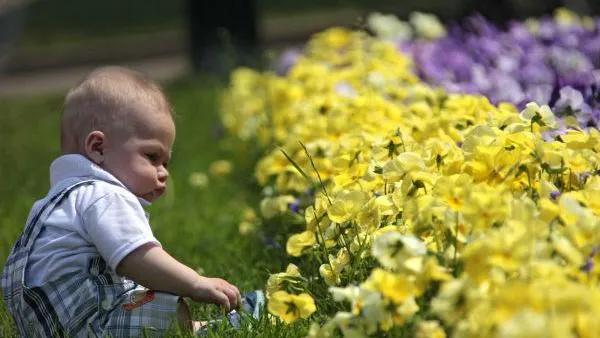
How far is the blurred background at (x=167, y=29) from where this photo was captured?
980cm

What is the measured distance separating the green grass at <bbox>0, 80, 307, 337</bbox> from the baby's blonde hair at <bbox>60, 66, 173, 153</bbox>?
61 centimetres

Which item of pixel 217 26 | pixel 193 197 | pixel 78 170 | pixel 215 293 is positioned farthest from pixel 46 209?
pixel 217 26

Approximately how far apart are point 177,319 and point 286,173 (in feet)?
3.83

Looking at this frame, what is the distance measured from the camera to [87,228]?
3053 mm

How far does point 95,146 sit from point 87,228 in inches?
10.4

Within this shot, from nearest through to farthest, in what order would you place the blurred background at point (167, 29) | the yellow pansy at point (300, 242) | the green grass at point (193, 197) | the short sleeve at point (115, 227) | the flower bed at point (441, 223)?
1. the flower bed at point (441, 223)
2. the short sleeve at point (115, 227)
3. the yellow pansy at point (300, 242)
4. the green grass at point (193, 197)
5. the blurred background at point (167, 29)

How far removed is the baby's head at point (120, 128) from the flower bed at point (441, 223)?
0.41m

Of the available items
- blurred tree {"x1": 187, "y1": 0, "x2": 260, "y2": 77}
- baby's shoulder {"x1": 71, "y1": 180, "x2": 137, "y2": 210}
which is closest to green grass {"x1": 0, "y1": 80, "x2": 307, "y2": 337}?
baby's shoulder {"x1": 71, "y1": 180, "x2": 137, "y2": 210}

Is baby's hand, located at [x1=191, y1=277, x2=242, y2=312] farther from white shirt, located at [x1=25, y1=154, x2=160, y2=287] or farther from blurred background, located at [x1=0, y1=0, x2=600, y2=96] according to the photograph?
blurred background, located at [x1=0, y1=0, x2=600, y2=96]

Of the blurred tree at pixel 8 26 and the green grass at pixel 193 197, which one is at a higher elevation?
the green grass at pixel 193 197

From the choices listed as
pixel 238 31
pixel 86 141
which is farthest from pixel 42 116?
pixel 86 141

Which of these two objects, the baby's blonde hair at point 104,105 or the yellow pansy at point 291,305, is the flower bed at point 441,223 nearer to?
the yellow pansy at point 291,305

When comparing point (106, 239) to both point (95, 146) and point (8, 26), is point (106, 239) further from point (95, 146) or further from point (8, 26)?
point (8, 26)

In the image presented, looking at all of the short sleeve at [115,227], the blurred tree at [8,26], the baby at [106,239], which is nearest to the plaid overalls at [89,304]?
the baby at [106,239]
